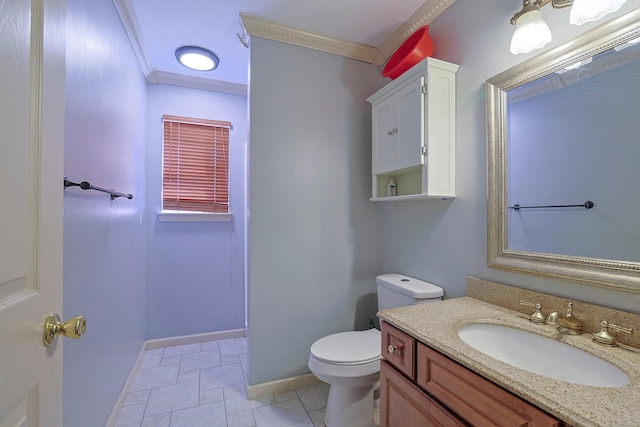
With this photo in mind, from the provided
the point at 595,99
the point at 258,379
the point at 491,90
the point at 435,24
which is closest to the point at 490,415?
the point at 595,99

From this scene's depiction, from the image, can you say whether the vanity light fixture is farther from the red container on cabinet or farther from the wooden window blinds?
the wooden window blinds

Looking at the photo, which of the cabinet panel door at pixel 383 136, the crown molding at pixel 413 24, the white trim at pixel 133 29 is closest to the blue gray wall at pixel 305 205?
the crown molding at pixel 413 24

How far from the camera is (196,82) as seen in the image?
8.70ft

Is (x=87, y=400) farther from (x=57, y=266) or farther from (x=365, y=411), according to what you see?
(x=365, y=411)

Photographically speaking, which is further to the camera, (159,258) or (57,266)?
(159,258)

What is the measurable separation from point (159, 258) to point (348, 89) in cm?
223

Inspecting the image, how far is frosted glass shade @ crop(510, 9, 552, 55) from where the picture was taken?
1.08 metres

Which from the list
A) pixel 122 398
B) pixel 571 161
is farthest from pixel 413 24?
pixel 122 398

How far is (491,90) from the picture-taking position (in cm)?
135

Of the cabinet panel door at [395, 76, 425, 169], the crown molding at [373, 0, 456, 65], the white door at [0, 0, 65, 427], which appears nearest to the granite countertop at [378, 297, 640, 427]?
the cabinet panel door at [395, 76, 425, 169]

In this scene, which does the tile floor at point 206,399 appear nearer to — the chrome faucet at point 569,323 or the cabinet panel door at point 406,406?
the cabinet panel door at point 406,406

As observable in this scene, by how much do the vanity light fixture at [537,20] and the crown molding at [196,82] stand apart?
7.76 ft

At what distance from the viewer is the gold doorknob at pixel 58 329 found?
618 mm

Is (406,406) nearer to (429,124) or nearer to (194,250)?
(429,124)
